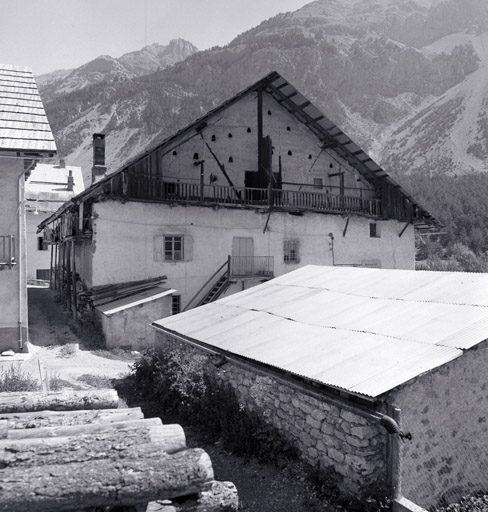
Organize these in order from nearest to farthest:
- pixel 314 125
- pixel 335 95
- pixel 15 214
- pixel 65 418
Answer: pixel 65 418, pixel 15 214, pixel 314 125, pixel 335 95

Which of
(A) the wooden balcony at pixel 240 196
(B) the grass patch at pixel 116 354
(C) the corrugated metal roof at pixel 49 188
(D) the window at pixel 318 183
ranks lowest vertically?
(B) the grass patch at pixel 116 354

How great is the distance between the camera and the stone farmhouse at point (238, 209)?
74.6ft

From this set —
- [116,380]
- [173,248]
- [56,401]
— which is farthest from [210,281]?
[56,401]

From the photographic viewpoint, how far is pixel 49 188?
43750 mm

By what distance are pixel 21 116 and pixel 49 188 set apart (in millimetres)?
29160

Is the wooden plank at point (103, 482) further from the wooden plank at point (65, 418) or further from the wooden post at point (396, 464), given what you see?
the wooden post at point (396, 464)

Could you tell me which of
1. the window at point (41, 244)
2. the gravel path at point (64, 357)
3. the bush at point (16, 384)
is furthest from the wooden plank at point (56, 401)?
the window at point (41, 244)

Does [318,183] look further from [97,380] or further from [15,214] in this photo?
[97,380]

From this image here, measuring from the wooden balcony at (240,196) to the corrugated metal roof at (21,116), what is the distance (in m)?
5.55

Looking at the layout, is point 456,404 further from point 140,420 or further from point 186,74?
point 186,74

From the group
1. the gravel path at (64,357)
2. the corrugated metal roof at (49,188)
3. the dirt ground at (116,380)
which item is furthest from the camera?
the corrugated metal roof at (49,188)

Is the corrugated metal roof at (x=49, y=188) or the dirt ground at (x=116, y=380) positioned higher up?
the corrugated metal roof at (x=49, y=188)

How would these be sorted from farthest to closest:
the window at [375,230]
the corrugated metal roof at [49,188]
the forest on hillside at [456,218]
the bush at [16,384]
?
the forest on hillside at [456,218], the corrugated metal roof at [49,188], the window at [375,230], the bush at [16,384]

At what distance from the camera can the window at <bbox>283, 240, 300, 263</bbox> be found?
2698 cm
